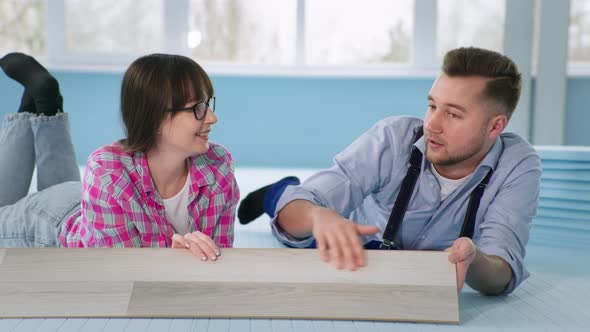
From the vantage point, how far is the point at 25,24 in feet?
19.5

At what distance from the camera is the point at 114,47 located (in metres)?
5.91

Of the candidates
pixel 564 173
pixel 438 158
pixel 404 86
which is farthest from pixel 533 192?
pixel 404 86

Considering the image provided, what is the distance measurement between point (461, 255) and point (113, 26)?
5.01 m

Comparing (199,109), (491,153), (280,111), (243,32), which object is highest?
(243,32)

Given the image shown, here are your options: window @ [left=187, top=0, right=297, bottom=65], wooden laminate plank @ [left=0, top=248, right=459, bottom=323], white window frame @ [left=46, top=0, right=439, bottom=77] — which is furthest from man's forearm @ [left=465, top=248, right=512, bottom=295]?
window @ [left=187, top=0, right=297, bottom=65]

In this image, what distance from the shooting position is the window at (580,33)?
19.8 feet

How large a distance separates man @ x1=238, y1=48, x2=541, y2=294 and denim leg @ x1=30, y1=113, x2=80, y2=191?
1.07 metres

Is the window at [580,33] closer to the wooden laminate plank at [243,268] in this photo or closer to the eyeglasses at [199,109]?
the eyeglasses at [199,109]

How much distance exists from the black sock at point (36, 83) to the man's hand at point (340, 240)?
55.5 inches

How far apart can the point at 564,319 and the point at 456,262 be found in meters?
0.36

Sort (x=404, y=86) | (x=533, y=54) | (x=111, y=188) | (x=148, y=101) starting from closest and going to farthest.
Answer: (x=111, y=188)
(x=148, y=101)
(x=533, y=54)
(x=404, y=86)

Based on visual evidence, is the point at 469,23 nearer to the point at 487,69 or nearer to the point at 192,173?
the point at 487,69

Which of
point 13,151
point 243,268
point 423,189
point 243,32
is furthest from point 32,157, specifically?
point 243,32

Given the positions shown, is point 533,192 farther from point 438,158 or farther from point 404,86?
point 404,86
